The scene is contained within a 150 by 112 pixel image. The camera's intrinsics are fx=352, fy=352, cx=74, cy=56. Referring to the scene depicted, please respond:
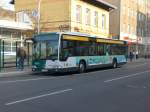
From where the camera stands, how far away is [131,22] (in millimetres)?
65062

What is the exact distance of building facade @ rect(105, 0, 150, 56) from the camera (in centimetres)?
5825

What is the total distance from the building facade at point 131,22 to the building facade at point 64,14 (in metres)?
Answer: 10.2

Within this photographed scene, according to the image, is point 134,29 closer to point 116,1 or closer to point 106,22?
point 116,1

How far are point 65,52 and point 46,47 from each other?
1243mm

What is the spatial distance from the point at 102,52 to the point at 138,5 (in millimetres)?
44352

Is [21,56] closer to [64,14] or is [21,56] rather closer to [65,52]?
[65,52]

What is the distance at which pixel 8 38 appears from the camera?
119 feet

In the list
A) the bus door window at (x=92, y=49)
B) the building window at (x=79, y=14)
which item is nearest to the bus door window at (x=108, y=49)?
the bus door window at (x=92, y=49)

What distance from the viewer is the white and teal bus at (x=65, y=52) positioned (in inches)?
852

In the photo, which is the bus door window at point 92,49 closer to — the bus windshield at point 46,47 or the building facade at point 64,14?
the bus windshield at point 46,47

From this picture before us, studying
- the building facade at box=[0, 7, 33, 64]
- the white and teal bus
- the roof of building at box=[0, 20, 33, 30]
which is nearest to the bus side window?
the white and teal bus

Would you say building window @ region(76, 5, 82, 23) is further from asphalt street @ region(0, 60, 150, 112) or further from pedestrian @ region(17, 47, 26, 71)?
asphalt street @ region(0, 60, 150, 112)

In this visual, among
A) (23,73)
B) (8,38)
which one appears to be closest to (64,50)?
(23,73)

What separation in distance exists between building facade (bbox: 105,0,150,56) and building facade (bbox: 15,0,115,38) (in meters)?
10.2
